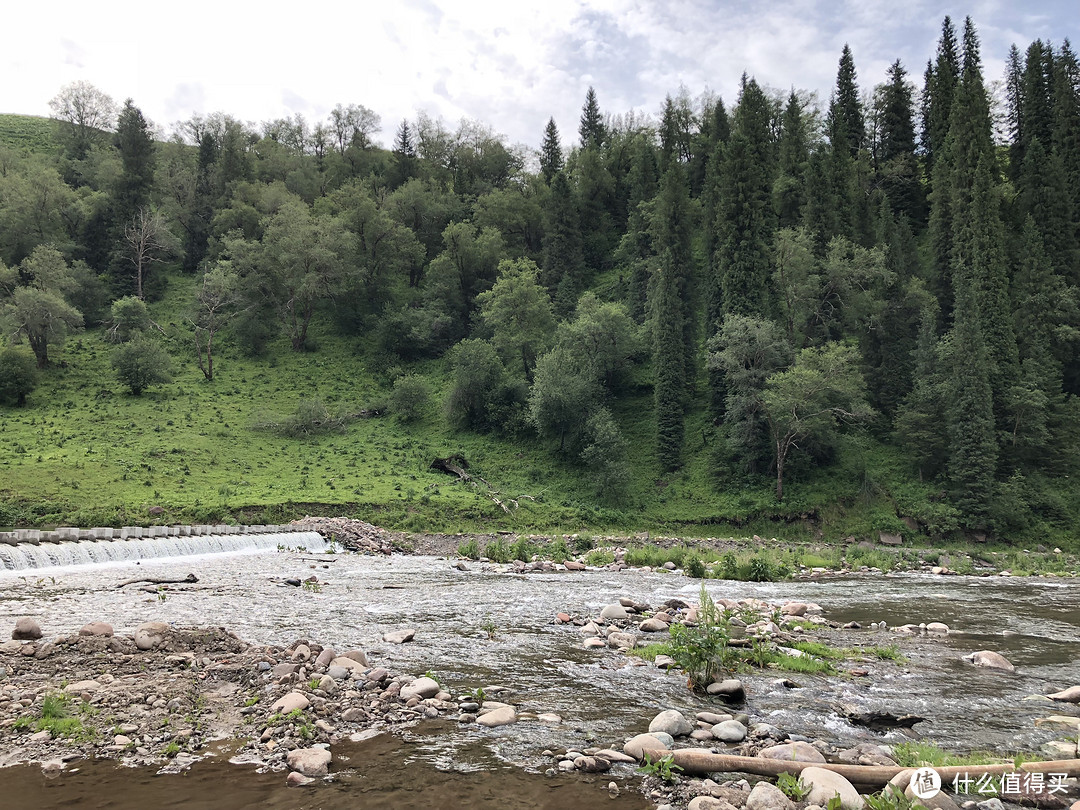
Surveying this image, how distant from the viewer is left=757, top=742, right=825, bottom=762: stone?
7078 millimetres

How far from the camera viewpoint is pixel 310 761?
697 cm

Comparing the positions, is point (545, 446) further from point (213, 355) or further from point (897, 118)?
point (897, 118)

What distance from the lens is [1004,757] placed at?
7367 millimetres

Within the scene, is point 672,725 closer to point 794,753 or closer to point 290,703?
point 794,753

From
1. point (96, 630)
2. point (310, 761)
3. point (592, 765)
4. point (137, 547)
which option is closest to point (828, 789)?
point (592, 765)

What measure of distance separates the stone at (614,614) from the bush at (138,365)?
58475 mm

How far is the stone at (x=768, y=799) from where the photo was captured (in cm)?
595

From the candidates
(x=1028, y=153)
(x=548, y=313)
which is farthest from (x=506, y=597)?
(x=1028, y=153)

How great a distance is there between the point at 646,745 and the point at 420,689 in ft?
11.6

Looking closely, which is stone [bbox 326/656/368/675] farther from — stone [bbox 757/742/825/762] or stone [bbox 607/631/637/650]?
stone [bbox 757/742/825/762]

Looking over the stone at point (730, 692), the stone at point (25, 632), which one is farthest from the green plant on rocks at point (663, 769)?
the stone at point (25, 632)

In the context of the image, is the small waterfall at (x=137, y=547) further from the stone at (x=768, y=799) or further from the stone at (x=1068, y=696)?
the stone at (x=1068, y=696)

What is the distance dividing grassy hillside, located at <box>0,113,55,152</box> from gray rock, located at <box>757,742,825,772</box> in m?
147

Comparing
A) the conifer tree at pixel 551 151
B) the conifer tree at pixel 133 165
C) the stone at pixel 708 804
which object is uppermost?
the conifer tree at pixel 551 151
